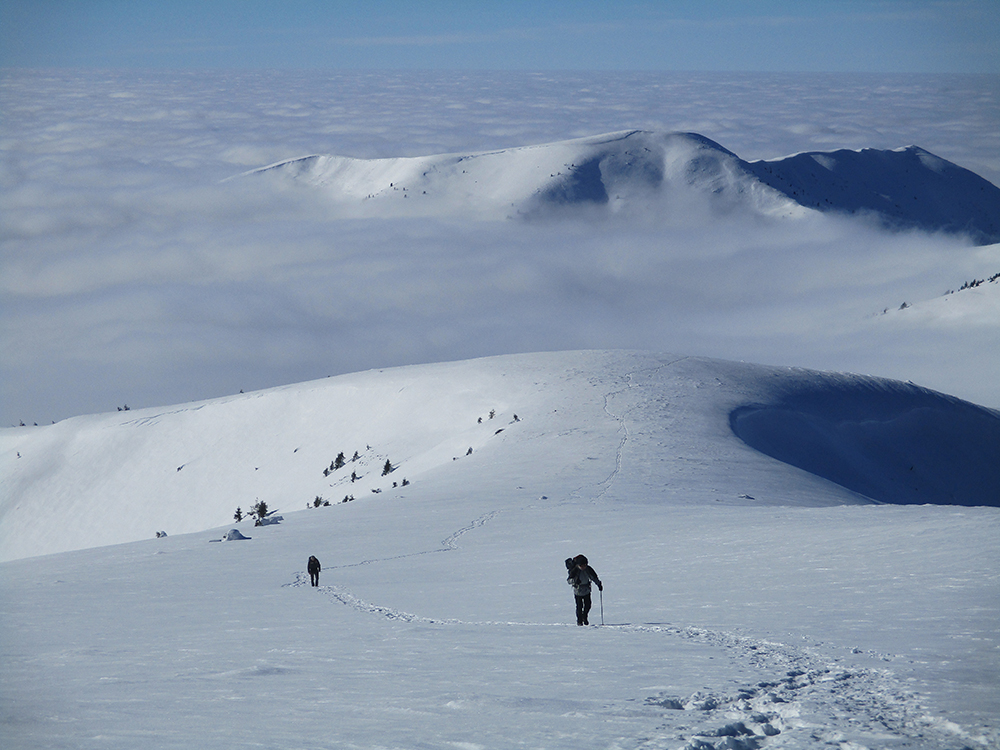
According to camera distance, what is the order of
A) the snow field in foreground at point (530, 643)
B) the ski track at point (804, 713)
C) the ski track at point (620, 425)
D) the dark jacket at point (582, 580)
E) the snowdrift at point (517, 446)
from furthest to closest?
the snowdrift at point (517, 446)
the ski track at point (620, 425)
the dark jacket at point (582, 580)
the snow field in foreground at point (530, 643)
the ski track at point (804, 713)

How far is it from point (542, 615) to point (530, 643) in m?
2.31

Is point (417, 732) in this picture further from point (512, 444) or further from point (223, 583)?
point (512, 444)

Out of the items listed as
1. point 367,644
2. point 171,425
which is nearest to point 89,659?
point 367,644

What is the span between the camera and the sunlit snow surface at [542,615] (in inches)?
290

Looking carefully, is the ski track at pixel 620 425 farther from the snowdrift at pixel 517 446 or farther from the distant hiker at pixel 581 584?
the distant hiker at pixel 581 584

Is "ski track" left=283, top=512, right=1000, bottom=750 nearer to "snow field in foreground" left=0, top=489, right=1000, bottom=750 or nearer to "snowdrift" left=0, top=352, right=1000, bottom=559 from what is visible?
"snow field in foreground" left=0, top=489, right=1000, bottom=750

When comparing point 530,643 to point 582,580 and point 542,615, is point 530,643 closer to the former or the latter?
point 582,580

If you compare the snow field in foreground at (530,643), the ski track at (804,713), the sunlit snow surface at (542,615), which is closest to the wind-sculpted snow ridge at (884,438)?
the sunlit snow surface at (542,615)

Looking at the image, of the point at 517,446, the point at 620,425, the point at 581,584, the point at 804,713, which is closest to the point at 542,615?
the point at 581,584

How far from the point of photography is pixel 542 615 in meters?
12.8

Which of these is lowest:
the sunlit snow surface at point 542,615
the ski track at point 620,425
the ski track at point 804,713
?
the ski track at point 620,425

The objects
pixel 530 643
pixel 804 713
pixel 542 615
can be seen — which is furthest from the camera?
pixel 542 615

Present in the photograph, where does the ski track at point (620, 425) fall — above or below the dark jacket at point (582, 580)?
below

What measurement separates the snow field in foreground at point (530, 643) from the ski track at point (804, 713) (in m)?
0.03
